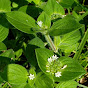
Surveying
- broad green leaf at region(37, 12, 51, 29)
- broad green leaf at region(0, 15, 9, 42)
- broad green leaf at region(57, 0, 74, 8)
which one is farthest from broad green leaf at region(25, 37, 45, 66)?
broad green leaf at region(57, 0, 74, 8)

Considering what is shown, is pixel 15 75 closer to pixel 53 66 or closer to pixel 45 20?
pixel 53 66

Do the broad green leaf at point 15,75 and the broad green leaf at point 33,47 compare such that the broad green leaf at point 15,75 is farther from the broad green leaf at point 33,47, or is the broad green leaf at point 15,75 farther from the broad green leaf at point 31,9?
the broad green leaf at point 31,9

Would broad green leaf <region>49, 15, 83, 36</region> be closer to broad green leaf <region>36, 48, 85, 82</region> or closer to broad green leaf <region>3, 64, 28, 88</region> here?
broad green leaf <region>36, 48, 85, 82</region>

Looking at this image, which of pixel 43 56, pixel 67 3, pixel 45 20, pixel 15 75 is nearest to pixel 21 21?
pixel 45 20

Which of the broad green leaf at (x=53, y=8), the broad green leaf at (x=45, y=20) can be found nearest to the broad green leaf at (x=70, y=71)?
the broad green leaf at (x=45, y=20)

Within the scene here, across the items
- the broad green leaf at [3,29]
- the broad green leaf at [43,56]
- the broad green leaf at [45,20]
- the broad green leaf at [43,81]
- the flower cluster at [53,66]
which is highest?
the broad green leaf at [45,20]

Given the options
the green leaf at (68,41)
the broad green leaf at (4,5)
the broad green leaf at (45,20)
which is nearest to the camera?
the broad green leaf at (45,20)

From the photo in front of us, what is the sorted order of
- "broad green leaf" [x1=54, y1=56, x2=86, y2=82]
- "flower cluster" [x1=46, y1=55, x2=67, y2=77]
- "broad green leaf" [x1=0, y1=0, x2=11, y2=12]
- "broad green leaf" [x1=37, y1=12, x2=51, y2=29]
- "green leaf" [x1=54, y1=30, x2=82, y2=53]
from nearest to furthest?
"broad green leaf" [x1=54, y1=56, x2=86, y2=82]
"flower cluster" [x1=46, y1=55, x2=67, y2=77]
"broad green leaf" [x1=37, y1=12, x2=51, y2=29]
"broad green leaf" [x1=0, y1=0, x2=11, y2=12]
"green leaf" [x1=54, y1=30, x2=82, y2=53]
